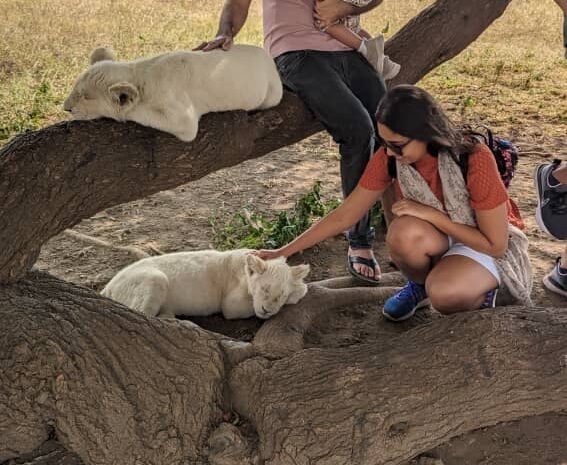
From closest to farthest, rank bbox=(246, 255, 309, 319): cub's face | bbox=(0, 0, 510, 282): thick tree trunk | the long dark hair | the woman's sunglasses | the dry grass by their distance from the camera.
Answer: bbox=(0, 0, 510, 282): thick tree trunk, the long dark hair, the woman's sunglasses, bbox=(246, 255, 309, 319): cub's face, the dry grass

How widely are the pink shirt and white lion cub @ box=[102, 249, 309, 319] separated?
1188mm

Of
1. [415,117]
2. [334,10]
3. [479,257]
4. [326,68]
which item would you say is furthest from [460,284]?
[334,10]

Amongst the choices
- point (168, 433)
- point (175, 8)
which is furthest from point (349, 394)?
point (175, 8)

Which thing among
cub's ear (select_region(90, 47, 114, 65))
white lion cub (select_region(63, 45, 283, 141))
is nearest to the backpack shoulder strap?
white lion cub (select_region(63, 45, 283, 141))

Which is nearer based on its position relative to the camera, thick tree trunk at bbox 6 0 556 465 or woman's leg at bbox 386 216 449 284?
thick tree trunk at bbox 6 0 556 465

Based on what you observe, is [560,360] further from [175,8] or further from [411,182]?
[175,8]

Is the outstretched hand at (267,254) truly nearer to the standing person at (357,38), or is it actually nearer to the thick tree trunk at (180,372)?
the thick tree trunk at (180,372)

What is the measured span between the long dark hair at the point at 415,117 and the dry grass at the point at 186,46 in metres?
5.18

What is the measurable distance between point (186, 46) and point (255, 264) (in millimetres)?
6919

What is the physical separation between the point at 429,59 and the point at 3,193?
287 centimetres

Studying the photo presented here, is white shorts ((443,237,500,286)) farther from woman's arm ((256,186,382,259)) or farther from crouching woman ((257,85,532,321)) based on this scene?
woman's arm ((256,186,382,259))

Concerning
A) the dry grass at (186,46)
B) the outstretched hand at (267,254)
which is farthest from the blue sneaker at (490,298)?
the dry grass at (186,46)

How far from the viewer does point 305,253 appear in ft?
16.3

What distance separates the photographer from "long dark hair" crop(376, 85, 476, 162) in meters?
2.89
